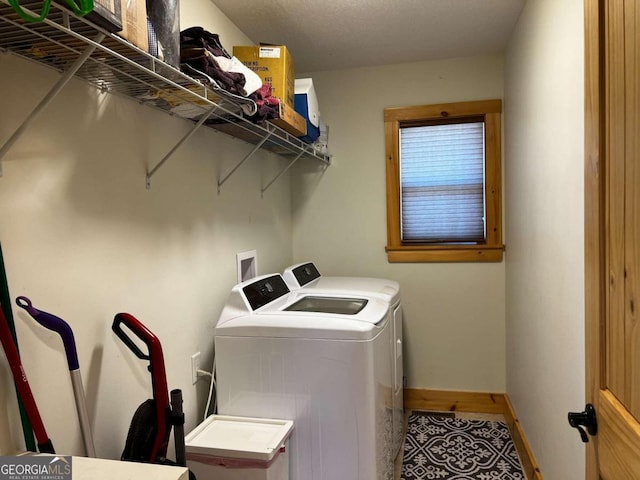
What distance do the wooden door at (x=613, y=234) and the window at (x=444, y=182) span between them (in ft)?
6.75

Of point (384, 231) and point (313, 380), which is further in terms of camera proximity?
point (384, 231)

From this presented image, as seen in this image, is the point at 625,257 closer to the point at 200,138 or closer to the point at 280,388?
the point at 280,388

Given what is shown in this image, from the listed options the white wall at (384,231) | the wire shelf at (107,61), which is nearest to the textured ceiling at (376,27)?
the white wall at (384,231)

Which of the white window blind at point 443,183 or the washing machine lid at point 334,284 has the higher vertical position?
the white window blind at point 443,183

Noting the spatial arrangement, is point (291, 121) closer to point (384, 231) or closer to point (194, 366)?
point (194, 366)

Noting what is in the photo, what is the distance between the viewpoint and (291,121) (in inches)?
80.0

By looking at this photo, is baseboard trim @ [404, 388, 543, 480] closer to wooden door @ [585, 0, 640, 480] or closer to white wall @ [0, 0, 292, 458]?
white wall @ [0, 0, 292, 458]

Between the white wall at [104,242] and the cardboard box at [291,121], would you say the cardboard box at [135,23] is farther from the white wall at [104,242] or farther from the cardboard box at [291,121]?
the cardboard box at [291,121]

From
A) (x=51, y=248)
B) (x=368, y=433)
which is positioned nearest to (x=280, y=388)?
(x=368, y=433)

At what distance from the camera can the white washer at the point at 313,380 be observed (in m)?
1.67

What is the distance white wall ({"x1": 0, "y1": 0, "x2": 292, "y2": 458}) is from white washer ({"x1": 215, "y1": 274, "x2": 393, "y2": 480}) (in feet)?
0.69

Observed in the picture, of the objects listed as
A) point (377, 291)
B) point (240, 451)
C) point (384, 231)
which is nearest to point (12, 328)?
point (240, 451)

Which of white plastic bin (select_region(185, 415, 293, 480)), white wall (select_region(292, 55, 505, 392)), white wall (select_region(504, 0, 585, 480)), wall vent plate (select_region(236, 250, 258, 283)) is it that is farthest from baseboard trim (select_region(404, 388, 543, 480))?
white plastic bin (select_region(185, 415, 293, 480))

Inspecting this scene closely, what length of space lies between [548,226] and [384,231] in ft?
4.49
